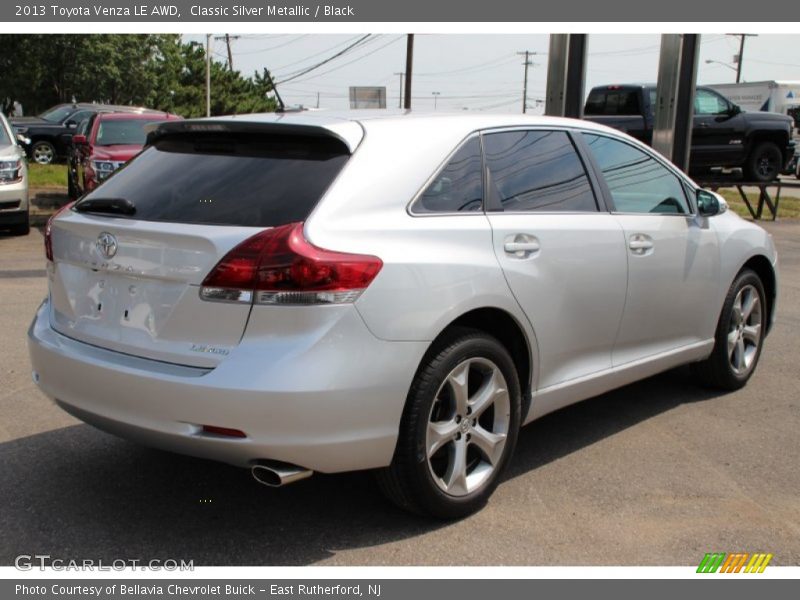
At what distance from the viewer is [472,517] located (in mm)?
3723

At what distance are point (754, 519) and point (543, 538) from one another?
Answer: 0.98m

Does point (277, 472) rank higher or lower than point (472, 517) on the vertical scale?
higher

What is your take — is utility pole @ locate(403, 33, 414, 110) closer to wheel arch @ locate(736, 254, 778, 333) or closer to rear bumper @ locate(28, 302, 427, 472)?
wheel arch @ locate(736, 254, 778, 333)

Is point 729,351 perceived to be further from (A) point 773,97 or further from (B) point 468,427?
(A) point 773,97

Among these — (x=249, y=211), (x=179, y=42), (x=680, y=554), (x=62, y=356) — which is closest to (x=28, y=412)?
(x=62, y=356)

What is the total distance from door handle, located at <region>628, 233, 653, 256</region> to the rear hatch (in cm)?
182

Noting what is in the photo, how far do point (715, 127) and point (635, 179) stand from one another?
13.9 metres

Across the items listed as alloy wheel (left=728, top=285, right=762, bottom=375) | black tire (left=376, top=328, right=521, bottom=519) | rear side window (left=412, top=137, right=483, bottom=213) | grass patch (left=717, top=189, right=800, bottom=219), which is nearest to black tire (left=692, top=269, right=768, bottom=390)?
alloy wheel (left=728, top=285, right=762, bottom=375)

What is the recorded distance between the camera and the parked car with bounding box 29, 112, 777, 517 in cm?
308

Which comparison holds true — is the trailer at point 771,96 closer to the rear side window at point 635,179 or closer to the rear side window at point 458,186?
the rear side window at point 635,179

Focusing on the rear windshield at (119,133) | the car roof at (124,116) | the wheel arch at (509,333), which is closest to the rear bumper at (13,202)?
the rear windshield at (119,133)

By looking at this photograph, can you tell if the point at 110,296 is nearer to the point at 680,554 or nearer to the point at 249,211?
the point at 249,211

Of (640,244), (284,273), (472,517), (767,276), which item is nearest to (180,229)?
(284,273)

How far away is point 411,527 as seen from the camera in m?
3.61
